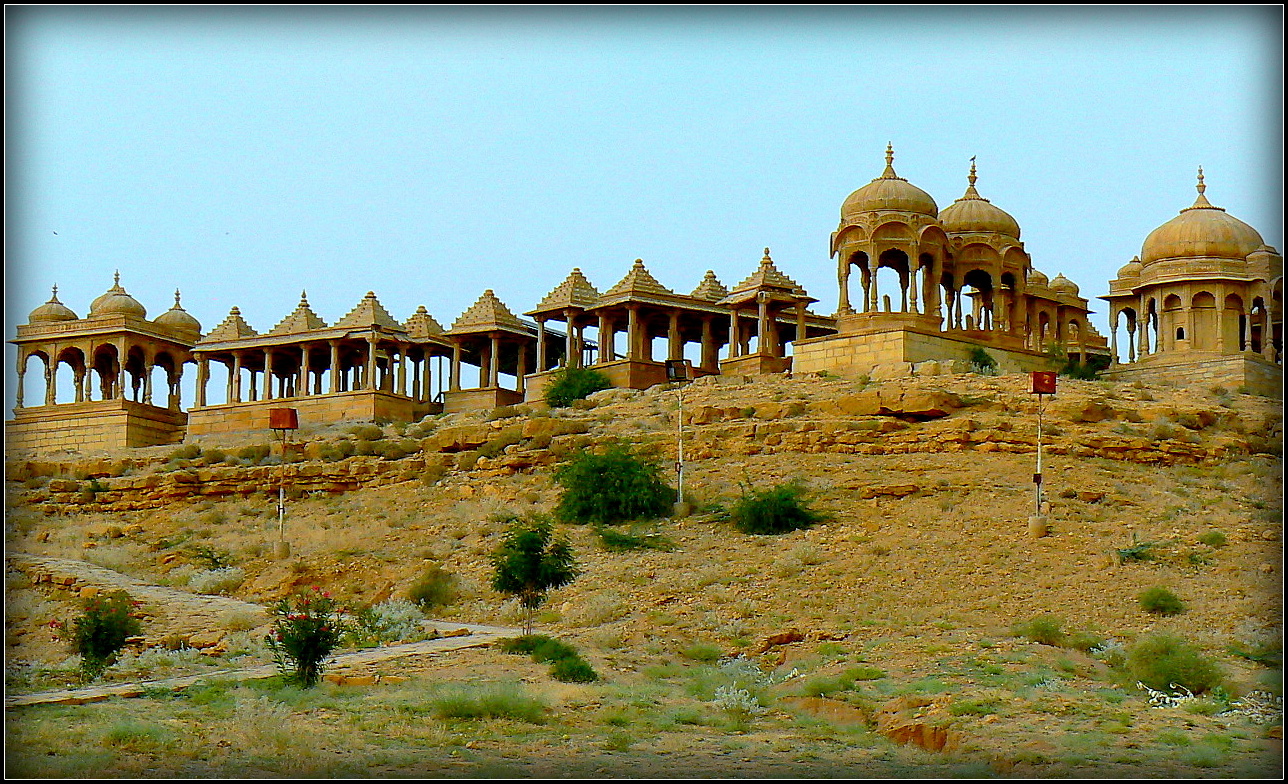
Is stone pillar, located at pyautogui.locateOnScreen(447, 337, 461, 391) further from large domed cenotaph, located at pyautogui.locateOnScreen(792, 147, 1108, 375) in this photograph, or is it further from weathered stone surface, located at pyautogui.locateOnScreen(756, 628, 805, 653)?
weathered stone surface, located at pyautogui.locateOnScreen(756, 628, 805, 653)

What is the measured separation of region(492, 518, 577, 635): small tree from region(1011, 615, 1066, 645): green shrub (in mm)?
6308

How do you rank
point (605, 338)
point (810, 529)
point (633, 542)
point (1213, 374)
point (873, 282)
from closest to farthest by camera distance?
point (810, 529), point (633, 542), point (1213, 374), point (873, 282), point (605, 338)

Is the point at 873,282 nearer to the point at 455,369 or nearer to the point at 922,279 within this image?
the point at 922,279

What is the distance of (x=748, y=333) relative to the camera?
49.8 metres

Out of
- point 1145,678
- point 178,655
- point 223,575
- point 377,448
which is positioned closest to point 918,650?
point 1145,678

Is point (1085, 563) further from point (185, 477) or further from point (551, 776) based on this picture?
point (185, 477)

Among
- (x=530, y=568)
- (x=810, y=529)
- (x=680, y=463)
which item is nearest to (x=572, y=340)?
(x=680, y=463)

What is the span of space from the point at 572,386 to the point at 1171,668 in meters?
23.4

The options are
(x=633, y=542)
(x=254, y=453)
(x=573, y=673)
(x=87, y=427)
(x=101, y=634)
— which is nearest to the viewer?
(x=573, y=673)

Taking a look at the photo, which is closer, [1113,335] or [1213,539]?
[1213,539]

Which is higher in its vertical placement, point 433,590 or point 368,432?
point 368,432

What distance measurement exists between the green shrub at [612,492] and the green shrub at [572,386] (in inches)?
358

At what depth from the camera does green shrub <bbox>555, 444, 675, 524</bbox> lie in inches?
1299

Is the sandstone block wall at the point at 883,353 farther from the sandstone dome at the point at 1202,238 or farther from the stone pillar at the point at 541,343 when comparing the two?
the stone pillar at the point at 541,343
